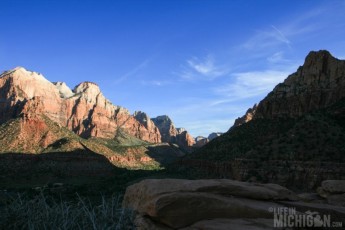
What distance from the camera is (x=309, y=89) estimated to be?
99.2 m

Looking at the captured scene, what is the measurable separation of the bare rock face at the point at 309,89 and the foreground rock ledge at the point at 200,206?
3288 inches

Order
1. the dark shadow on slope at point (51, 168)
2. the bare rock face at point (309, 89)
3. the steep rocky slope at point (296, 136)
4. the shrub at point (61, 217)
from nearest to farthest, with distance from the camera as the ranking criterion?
the shrub at point (61, 217) → the steep rocky slope at point (296, 136) → the bare rock face at point (309, 89) → the dark shadow on slope at point (51, 168)

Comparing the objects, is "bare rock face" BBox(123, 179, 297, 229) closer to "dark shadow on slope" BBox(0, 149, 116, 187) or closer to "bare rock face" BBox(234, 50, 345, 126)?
"bare rock face" BBox(234, 50, 345, 126)

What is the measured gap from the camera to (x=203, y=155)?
105m

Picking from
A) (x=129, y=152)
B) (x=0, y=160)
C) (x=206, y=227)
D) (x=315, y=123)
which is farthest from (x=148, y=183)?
(x=129, y=152)

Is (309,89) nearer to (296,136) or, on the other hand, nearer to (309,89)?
(309,89)

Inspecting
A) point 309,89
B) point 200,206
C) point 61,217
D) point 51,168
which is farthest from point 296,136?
point 51,168

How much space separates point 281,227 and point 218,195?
2.04m

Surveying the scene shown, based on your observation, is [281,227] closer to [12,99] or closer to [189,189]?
[189,189]

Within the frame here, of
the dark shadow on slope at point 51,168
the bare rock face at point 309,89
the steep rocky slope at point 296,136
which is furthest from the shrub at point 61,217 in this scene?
the dark shadow on slope at point 51,168

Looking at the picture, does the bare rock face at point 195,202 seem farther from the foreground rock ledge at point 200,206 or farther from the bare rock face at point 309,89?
the bare rock face at point 309,89

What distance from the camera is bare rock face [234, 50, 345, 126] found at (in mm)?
92375

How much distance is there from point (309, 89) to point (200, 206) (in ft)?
315

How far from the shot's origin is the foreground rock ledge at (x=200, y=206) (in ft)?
33.7
